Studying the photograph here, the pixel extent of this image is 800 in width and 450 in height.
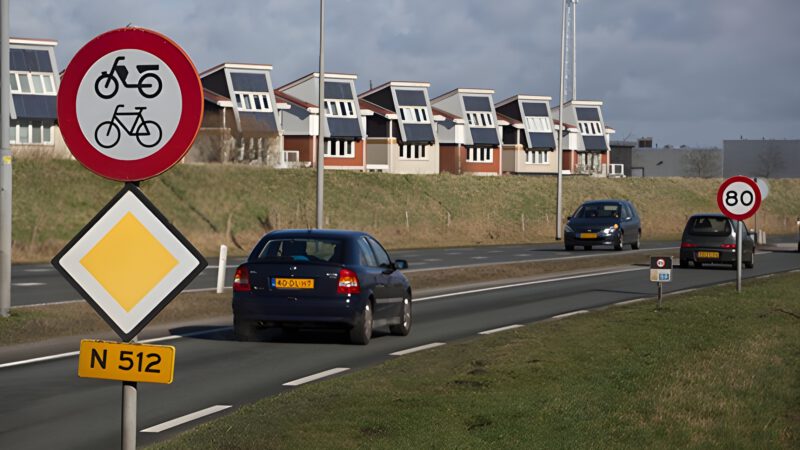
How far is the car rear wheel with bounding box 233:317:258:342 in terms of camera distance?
53.9 ft

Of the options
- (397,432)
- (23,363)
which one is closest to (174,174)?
(23,363)

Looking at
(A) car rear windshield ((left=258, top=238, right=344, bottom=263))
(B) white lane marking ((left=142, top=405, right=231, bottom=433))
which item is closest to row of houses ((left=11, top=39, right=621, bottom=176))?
(A) car rear windshield ((left=258, top=238, right=344, bottom=263))

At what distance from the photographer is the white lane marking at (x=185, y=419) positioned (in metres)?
9.91

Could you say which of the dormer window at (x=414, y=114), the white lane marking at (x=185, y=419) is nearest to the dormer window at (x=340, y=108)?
the dormer window at (x=414, y=114)

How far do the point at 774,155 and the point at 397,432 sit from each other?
151 meters

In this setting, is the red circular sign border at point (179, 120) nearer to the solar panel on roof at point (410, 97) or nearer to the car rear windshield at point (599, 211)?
the car rear windshield at point (599, 211)

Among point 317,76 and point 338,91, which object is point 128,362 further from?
point 317,76

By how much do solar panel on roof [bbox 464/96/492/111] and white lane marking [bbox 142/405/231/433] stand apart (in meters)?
106

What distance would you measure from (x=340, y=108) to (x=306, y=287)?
85.1m

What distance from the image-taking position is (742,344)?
15195 millimetres

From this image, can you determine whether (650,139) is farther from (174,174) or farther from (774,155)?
(174,174)

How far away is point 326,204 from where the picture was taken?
68250 mm

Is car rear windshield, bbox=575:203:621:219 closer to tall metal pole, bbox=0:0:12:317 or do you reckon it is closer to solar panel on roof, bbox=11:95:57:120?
tall metal pole, bbox=0:0:12:317

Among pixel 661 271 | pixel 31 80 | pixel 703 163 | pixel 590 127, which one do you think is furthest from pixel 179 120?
pixel 703 163
